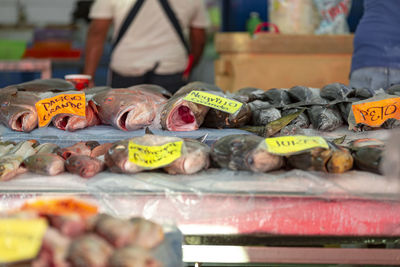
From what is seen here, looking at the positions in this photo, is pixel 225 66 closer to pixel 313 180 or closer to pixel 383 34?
pixel 383 34

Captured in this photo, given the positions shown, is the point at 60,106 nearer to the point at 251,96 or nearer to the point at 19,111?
the point at 19,111

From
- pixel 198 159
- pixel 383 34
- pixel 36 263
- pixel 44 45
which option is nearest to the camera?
pixel 36 263

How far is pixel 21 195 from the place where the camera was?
4.08 ft

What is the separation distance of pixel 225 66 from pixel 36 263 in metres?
3.08

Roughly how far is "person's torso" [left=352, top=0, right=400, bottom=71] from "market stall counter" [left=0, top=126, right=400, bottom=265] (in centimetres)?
142

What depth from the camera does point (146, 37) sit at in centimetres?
358

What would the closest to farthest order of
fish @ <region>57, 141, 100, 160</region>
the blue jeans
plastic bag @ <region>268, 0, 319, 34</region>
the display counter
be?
fish @ <region>57, 141, 100, 160</region>, the blue jeans, the display counter, plastic bag @ <region>268, 0, 319, 34</region>

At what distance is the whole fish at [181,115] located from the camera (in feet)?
5.80

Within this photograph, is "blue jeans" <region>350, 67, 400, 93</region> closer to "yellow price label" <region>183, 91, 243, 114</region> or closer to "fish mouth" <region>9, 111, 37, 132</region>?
"yellow price label" <region>183, 91, 243, 114</region>

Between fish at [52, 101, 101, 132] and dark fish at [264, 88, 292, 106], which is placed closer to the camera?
fish at [52, 101, 101, 132]

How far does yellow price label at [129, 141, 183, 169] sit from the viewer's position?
1.29m

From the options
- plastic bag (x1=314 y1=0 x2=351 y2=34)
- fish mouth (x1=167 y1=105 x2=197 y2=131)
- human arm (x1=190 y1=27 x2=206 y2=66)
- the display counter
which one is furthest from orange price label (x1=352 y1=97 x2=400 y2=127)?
human arm (x1=190 y1=27 x2=206 y2=66)

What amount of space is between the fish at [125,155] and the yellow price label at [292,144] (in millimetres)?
260

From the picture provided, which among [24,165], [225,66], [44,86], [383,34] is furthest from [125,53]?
[24,165]
